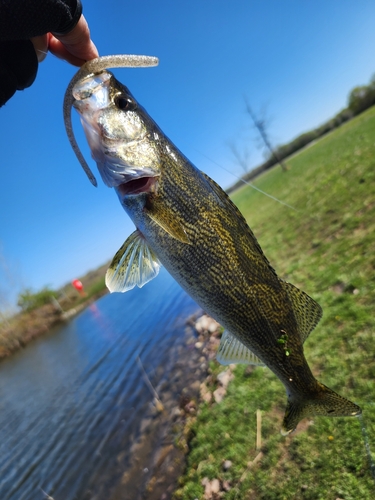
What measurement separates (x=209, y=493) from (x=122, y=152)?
440 centimetres

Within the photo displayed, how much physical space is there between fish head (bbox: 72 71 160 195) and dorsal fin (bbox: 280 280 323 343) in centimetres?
146

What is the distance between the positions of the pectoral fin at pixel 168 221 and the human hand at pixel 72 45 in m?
1.42

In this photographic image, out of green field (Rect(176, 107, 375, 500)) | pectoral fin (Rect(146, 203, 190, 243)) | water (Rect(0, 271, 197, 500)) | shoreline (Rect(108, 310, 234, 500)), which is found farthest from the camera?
water (Rect(0, 271, 197, 500))

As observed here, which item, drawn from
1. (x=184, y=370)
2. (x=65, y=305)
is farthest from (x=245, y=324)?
(x=65, y=305)

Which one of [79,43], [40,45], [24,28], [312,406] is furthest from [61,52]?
[312,406]

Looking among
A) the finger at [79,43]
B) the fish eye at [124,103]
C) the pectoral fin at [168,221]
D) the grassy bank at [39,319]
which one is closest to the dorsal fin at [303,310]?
the pectoral fin at [168,221]

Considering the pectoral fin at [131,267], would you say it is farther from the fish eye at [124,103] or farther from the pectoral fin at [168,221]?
the fish eye at [124,103]

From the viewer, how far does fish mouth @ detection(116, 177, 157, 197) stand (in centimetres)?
227

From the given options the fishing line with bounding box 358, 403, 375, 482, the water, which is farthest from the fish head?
the water

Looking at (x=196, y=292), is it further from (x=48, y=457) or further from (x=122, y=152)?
→ (x=48, y=457)

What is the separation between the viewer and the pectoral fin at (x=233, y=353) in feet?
8.39

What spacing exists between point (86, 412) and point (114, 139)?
9888 mm

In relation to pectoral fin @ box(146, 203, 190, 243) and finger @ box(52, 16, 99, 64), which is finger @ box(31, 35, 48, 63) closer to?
finger @ box(52, 16, 99, 64)

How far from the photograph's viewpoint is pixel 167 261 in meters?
2.26
